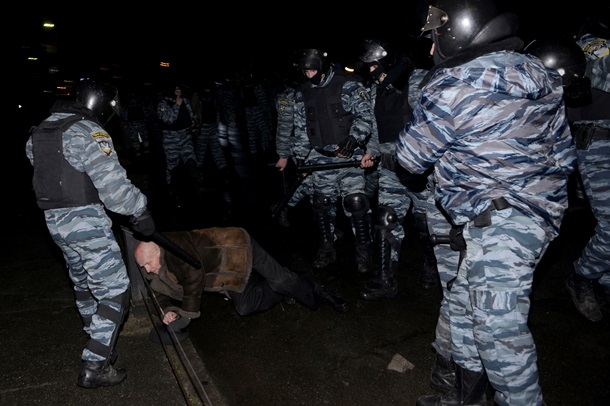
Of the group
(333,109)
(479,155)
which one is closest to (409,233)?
(333,109)

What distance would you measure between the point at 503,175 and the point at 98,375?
285 centimetres

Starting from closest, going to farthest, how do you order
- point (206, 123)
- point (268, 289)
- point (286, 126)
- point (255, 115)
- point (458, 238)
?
point (458, 238), point (268, 289), point (286, 126), point (206, 123), point (255, 115)

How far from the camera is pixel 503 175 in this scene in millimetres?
1723

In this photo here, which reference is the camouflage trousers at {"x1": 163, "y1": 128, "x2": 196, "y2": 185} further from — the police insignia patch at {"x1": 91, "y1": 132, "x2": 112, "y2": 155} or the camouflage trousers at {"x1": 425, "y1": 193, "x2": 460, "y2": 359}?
the camouflage trousers at {"x1": 425, "y1": 193, "x2": 460, "y2": 359}

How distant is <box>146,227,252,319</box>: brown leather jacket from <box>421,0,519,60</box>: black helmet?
1.99 metres

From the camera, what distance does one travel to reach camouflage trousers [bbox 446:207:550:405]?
172 centimetres

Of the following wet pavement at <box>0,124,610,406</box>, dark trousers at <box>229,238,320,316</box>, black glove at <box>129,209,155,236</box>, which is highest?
black glove at <box>129,209,155,236</box>

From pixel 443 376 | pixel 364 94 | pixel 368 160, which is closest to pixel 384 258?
pixel 368 160

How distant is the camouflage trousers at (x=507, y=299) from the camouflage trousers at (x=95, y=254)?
231cm

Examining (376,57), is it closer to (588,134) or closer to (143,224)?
(588,134)

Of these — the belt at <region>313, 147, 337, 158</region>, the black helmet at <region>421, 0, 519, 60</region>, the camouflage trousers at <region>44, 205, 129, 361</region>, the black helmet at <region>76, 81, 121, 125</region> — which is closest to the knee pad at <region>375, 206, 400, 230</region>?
the belt at <region>313, 147, 337, 158</region>

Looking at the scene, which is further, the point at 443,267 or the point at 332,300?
the point at 332,300

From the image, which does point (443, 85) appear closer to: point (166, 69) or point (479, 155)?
point (479, 155)

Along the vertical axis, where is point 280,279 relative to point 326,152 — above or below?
below
